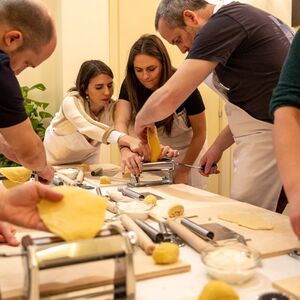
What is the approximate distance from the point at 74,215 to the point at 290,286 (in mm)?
380

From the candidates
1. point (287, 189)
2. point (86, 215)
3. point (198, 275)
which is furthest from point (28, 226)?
point (287, 189)

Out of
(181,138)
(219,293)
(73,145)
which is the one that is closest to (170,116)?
(181,138)

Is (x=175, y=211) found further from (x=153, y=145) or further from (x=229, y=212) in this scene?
(x=153, y=145)

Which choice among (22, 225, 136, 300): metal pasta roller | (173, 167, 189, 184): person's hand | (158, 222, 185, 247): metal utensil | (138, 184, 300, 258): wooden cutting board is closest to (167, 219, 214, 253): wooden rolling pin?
(158, 222, 185, 247): metal utensil

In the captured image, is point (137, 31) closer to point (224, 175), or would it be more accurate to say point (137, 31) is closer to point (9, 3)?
point (224, 175)

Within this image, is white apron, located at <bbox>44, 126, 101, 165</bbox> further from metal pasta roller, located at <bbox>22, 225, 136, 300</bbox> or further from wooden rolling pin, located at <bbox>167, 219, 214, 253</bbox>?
metal pasta roller, located at <bbox>22, 225, 136, 300</bbox>

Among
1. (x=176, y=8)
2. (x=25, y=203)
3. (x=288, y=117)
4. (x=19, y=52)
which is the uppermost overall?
(x=176, y=8)

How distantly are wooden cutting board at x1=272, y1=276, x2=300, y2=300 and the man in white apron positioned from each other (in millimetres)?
767

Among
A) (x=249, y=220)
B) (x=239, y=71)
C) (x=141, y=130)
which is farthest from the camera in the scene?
(x=141, y=130)

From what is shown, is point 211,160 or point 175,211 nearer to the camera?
point 175,211

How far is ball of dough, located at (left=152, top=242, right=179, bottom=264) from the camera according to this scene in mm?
789

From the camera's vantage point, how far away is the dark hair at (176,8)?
1520 mm

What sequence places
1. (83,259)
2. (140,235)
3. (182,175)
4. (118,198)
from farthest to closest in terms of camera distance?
(182,175), (118,198), (140,235), (83,259)

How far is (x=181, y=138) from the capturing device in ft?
7.22
